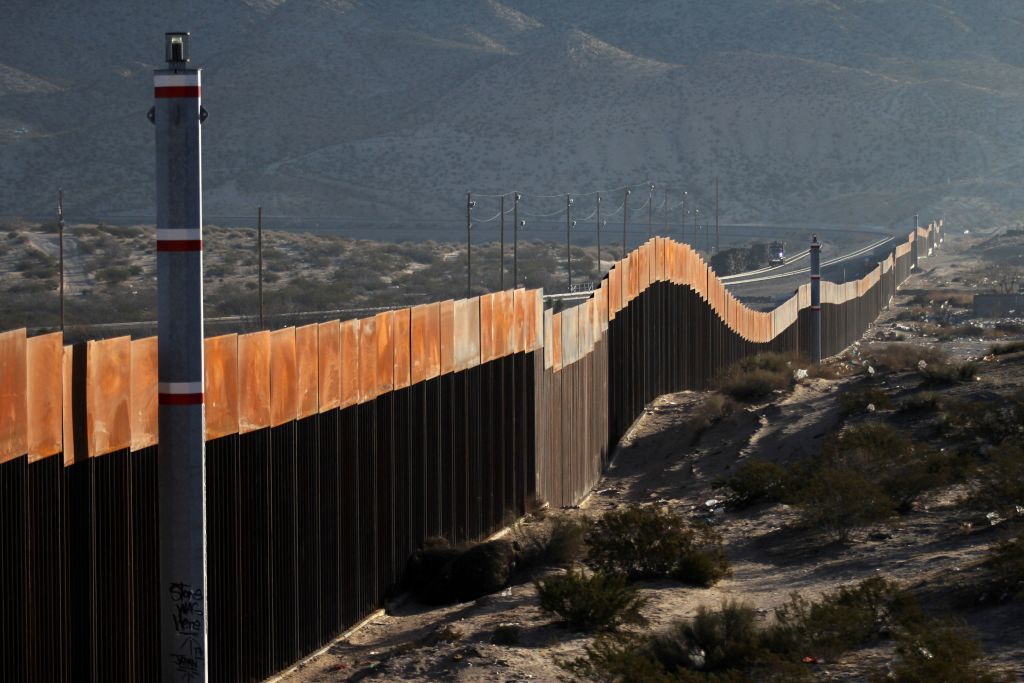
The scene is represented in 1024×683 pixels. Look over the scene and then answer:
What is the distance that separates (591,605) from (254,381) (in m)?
2.88

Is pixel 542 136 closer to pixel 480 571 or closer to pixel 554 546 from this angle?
pixel 554 546

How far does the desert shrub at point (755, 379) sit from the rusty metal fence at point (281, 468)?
8289 mm

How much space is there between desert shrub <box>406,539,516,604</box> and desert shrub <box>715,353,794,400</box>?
605 inches

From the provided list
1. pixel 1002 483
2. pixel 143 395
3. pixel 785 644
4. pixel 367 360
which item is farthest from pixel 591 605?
pixel 1002 483

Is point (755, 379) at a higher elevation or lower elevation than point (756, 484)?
higher

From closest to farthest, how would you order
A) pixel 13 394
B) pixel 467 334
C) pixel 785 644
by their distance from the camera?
pixel 13 394
pixel 785 644
pixel 467 334

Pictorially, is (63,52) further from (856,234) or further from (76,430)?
(76,430)

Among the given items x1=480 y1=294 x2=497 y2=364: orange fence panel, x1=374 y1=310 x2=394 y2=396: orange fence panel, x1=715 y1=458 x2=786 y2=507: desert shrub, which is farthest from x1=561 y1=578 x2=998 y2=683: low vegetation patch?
x1=715 y1=458 x2=786 y2=507: desert shrub

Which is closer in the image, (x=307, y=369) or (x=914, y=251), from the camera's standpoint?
(x=307, y=369)

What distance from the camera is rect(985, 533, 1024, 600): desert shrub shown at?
11.3 metres

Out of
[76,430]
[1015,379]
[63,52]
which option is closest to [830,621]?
[76,430]

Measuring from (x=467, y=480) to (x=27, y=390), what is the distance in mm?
7754

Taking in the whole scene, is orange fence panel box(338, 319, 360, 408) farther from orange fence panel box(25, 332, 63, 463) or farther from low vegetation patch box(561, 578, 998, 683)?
orange fence panel box(25, 332, 63, 463)

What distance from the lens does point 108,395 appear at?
9.06 m
